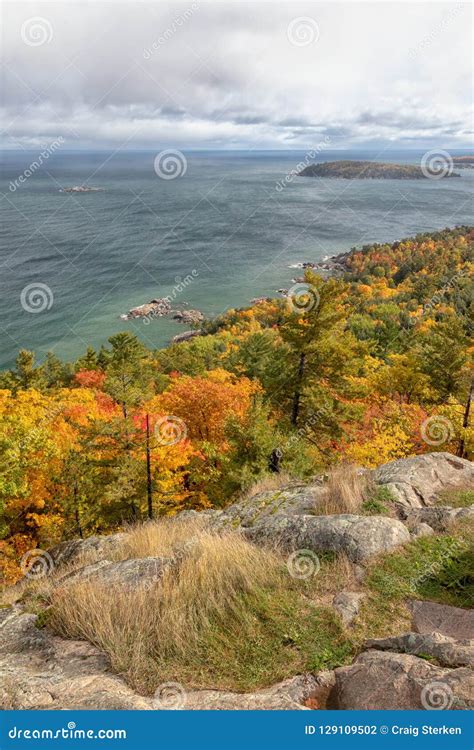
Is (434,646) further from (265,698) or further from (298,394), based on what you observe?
(298,394)

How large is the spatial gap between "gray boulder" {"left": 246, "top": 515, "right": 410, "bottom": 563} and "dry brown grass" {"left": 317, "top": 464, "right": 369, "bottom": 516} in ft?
3.49

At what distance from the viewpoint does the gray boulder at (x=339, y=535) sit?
7996mm

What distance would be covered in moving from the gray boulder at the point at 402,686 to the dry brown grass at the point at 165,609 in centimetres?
172

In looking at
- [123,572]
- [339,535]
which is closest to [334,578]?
[339,535]

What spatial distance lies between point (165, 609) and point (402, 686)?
3152 mm

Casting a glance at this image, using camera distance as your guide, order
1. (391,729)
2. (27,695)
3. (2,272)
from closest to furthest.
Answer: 1. (391,729)
2. (27,695)
3. (2,272)

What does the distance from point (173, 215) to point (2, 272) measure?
88889 mm

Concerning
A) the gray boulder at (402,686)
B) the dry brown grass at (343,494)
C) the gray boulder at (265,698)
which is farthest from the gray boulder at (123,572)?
the dry brown grass at (343,494)

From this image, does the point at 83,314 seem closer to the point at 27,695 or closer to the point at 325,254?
the point at 325,254

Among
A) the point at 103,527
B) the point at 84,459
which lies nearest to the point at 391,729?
the point at 84,459

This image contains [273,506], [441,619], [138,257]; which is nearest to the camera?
[441,619]

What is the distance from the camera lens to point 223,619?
6344 mm

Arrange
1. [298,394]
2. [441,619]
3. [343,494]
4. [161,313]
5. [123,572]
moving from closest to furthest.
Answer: [441,619] → [123,572] → [343,494] → [298,394] → [161,313]

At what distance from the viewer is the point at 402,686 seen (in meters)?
5.12
